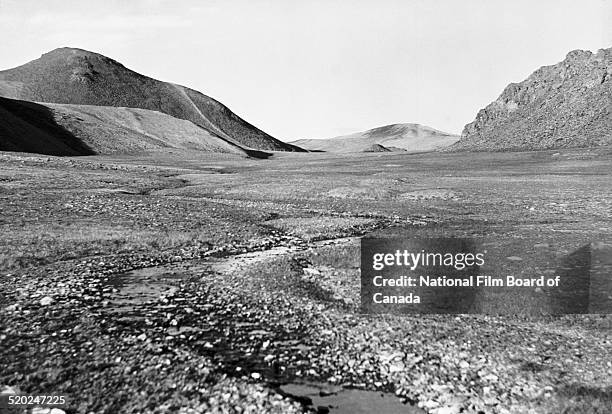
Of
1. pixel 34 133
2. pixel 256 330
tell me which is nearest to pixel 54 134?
pixel 34 133

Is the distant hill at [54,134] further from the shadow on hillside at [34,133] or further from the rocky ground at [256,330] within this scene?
the rocky ground at [256,330]

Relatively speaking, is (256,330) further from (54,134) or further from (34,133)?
(54,134)

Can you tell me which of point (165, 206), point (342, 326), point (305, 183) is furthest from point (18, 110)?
point (342, 326)

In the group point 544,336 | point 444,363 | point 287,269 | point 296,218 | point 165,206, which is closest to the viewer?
point 444,363

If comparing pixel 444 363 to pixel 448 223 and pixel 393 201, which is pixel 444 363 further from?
pixel 393 201

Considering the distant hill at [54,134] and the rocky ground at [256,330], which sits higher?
the distant hill at [54,134]

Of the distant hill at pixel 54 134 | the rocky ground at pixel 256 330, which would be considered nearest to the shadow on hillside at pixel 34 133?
the distant hill at pixel 54 134

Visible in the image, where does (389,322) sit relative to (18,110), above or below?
below
